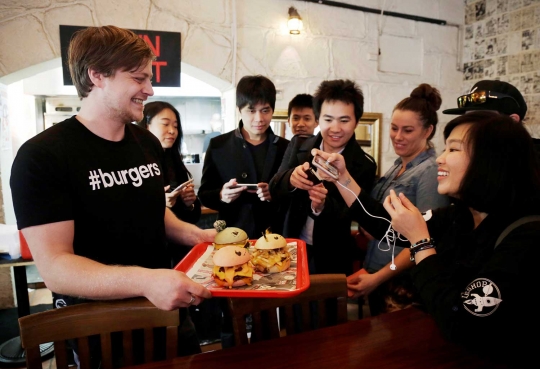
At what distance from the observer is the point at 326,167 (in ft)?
6.10

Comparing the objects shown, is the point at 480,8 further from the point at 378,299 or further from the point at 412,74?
the point at 378,299

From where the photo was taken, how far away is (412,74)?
4.59m

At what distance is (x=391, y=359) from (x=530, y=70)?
421 cm

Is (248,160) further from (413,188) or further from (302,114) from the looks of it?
(413,188)

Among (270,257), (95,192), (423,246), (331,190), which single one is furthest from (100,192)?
(331,190)

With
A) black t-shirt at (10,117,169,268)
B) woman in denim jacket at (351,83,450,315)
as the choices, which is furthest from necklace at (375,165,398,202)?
black t-shirt at (10,117,169,268)

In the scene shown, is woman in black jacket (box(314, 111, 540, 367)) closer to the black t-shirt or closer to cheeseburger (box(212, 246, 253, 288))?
cheeseburger (box(212, 246, 253, 288))

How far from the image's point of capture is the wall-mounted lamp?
3.87 metres

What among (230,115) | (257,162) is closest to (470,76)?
(230,115)

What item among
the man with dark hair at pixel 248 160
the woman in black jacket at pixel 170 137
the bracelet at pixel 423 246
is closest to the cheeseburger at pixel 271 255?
the bracelet at pixel 423 246

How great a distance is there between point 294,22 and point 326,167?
8.38 ft

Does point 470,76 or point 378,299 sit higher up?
point 470,76

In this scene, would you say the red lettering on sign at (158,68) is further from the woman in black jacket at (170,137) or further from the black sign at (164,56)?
the woman in black jacket at (170,137)

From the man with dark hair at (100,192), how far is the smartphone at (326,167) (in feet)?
2.49
